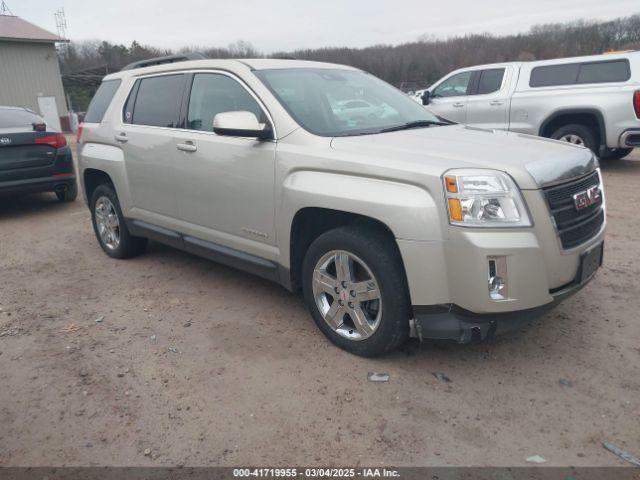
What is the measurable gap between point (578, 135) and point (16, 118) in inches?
354

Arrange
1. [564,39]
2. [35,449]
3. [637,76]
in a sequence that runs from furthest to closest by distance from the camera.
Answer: [564,39], [637,76], [35,449]

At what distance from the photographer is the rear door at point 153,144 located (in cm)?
443

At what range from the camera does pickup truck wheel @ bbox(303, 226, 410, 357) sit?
120 inches

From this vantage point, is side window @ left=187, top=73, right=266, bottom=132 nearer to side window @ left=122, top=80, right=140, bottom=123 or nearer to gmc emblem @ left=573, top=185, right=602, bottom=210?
side window @ left=122, top=80, right=140, bottom=123

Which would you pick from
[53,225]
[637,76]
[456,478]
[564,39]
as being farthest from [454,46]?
[456,478]

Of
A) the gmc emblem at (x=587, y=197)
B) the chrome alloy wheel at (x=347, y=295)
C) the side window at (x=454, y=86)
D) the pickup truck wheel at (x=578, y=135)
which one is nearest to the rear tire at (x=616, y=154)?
the pickup truck wheel at (x=578, y=135)

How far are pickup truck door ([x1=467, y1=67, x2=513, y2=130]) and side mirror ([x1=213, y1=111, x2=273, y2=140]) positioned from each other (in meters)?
7.39

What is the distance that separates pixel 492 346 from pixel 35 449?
8.88 feet

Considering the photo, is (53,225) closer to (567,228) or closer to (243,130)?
(243,130)

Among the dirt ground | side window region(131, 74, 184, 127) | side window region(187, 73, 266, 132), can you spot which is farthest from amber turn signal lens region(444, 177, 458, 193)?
side window region(131, 74, 184, 127)

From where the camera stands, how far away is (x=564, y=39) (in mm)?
56438

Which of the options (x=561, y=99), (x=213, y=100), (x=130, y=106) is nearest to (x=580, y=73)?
(x=561, y=99)

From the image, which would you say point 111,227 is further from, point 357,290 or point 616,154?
point 616,154

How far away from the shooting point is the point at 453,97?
10617mm
